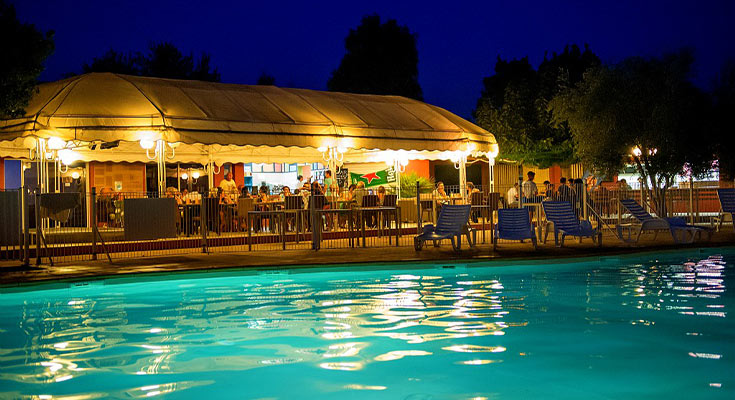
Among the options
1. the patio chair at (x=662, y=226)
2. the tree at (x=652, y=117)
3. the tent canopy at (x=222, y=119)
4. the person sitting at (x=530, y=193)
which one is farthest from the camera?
the tree at (x=652, y=117)

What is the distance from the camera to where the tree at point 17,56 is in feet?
46.3

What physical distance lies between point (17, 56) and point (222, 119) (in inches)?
198

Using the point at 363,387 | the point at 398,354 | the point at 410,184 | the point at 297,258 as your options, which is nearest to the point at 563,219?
the point at 297,258

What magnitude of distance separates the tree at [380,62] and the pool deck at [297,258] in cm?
3198

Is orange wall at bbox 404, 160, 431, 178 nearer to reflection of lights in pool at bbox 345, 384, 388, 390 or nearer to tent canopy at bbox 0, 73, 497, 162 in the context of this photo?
tent canopy at bbox 0, 73, 497, 162

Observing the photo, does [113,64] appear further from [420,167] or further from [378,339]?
[378,339]

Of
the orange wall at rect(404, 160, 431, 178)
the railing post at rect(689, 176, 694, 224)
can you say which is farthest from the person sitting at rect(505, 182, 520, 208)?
the orange wall at rect(404, 160, 431, 178)

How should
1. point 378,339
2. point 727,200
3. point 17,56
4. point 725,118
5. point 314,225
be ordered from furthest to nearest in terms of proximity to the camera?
point 725,118, point 727,200, point 314,225, point 17,56, point 378,339

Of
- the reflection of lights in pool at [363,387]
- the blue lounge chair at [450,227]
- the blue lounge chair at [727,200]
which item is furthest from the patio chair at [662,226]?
the reflection of lights in pool at [363,387]

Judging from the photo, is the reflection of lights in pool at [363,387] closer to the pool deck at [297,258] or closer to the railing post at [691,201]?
the pool deck at [297,258]

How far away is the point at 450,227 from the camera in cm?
1523

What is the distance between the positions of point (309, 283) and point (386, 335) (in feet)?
14.5

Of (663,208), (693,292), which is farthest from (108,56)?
(693,292)

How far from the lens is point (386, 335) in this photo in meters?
7.48
